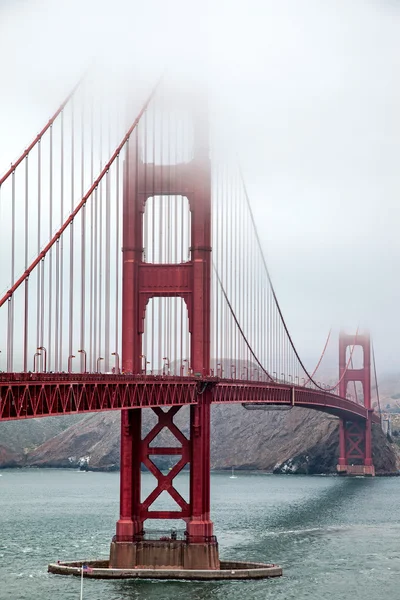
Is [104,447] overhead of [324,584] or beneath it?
overhead

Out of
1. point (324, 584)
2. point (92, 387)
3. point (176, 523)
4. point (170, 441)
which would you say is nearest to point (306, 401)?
point (176, 523)

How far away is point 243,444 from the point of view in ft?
571

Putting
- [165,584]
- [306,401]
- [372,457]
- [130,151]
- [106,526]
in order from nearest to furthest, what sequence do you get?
1. [165,584]
2. [130,151]
3. [106,526]
4. [306,401]
5. [372,457]

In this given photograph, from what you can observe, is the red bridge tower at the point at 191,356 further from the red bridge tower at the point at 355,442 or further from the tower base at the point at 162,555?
the red bridge tower at the point at 355,442

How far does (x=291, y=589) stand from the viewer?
47656 millimetres

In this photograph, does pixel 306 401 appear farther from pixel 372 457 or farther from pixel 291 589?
pixel 372 457

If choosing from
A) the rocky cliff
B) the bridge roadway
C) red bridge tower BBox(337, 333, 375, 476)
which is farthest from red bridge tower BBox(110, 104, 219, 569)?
the rocky cliff

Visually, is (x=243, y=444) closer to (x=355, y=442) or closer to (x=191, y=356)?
(x=355, y=442)

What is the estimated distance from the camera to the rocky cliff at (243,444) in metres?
155

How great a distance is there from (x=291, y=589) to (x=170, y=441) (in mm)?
130269

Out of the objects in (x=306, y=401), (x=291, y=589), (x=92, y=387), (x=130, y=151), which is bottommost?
(x=291, y=589)

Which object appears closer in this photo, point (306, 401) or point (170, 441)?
point (306, 401)

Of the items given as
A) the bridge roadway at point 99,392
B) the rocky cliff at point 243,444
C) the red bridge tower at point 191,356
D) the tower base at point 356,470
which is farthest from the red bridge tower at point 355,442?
the red bridge tower at point 191,356

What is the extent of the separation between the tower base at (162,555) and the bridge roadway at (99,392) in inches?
227
